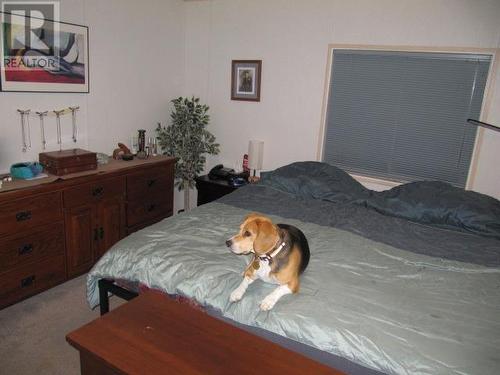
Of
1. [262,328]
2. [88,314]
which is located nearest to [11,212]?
[88,314]

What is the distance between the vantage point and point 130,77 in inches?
140

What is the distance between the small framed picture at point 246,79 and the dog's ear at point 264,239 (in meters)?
2.43

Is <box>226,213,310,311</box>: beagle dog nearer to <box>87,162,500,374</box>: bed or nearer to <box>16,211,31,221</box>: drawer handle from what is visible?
<box>87,162,500,374</box>: bed

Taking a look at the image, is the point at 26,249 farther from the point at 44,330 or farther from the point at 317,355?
the point at 317,355

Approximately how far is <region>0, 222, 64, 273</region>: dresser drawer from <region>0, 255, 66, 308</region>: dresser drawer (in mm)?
49

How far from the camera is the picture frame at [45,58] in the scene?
255 centimetres

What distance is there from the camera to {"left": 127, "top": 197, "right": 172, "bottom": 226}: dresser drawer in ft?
10.9

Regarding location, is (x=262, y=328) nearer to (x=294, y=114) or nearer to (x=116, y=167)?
(x=116, y=167)

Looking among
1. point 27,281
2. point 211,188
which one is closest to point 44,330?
point 27,281

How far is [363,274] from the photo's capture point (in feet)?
5.90

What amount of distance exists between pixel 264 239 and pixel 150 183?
2163 mm

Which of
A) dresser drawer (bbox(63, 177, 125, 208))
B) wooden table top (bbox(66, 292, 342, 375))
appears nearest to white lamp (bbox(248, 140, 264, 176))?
dresser drawer (bbox(63, 177, 125, 208))

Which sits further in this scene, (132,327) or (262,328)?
(262,328)

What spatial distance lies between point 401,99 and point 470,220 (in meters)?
1.18
